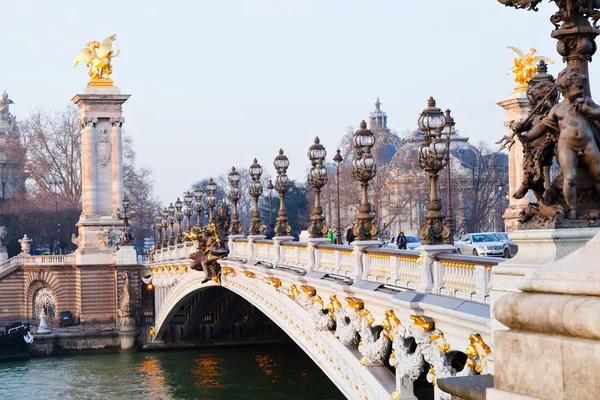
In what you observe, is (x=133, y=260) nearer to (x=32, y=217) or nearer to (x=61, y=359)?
(x=61, y=359)

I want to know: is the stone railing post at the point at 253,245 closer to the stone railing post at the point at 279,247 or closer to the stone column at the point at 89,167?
the stone railing post at the point at 279,247

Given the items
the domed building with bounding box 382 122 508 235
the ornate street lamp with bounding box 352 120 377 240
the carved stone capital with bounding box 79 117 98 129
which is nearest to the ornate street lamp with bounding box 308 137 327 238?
the ornate street lamp with bounding box 352 120 377 240

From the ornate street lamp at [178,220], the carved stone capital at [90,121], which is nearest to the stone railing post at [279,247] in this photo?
the ornate street lamp at [178,220]

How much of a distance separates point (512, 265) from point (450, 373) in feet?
17.0

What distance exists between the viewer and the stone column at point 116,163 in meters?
70.2

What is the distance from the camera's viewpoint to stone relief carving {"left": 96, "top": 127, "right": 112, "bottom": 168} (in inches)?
2761

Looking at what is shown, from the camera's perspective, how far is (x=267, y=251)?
2828 cm

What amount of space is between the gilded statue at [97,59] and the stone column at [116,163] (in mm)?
3031

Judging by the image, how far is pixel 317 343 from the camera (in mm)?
21266

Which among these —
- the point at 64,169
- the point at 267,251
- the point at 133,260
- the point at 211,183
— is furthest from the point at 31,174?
the point at 267,251

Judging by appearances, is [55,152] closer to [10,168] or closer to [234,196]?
[10,168]

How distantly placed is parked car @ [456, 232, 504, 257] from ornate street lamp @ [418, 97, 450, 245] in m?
17.2

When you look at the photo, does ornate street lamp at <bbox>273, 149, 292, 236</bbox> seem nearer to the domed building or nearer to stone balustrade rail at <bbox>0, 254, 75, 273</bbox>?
the domed building

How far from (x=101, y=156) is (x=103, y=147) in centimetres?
63
